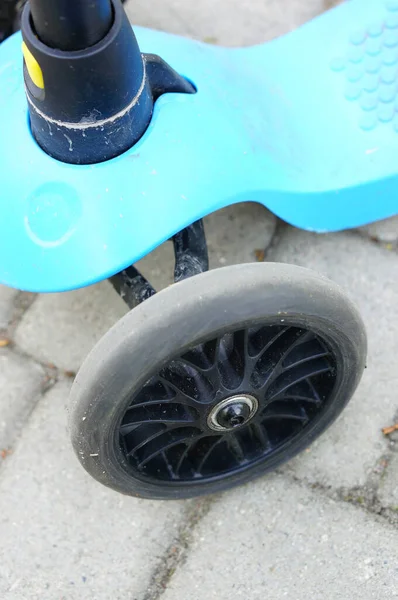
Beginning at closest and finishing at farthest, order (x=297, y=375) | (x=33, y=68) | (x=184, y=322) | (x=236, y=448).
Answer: (x=184, y=322), (x=33, y=68), (x=297, y=375), (x=236, y=448)

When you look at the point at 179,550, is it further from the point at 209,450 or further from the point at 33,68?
the point at 33,68

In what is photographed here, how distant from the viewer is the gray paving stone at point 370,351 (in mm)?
1518

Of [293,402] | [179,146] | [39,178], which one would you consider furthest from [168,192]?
[293,402]

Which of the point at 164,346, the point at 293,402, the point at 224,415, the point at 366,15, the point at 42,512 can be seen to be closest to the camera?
the point at 164,346

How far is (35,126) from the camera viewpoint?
128cm

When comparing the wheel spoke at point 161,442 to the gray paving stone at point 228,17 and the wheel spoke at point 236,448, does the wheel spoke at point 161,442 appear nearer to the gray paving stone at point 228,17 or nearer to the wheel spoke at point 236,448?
the wheel spoke at point 236,448

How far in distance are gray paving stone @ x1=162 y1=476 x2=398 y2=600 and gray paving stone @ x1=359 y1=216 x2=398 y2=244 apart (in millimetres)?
678

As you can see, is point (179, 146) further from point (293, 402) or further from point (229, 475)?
point (229, 475)

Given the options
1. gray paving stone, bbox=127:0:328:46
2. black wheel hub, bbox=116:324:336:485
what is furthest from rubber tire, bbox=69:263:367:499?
gray paving stone, bbox=127:0:328:46

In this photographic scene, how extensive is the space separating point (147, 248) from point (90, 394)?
334mm

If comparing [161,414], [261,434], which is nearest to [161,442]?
[161,414]

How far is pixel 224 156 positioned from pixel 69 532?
2.82 ft

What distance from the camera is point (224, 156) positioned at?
4.52ft

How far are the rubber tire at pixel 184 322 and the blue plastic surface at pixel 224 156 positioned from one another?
10.7 inches
